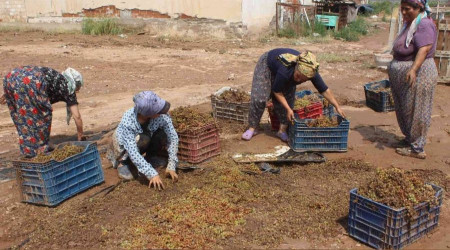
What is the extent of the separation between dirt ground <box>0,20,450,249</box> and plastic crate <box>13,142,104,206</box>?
0.11 meters

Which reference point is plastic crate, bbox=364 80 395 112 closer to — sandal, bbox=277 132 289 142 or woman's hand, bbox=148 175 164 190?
sandal, bbox=277 132 289 142

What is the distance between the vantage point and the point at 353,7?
23562mm

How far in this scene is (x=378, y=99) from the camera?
7.75 m

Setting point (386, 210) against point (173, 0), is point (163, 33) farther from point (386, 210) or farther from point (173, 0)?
point (386, 210)

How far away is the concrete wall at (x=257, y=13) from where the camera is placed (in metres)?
17.1

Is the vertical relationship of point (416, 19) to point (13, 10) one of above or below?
below

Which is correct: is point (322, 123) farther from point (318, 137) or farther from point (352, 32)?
point (352, 32)

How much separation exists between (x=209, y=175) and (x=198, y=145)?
1.60 ft

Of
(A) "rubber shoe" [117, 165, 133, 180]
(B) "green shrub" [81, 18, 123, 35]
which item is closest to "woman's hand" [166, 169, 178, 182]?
(A) "rubber shoe" [117, 165, 133, 180]

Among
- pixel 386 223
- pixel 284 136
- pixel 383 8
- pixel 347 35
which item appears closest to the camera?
pixel 386 223

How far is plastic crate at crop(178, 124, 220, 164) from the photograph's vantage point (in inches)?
205

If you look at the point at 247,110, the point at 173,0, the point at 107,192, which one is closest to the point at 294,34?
the point at 173,0

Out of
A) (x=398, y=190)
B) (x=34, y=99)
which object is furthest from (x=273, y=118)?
(x=34, y=99)

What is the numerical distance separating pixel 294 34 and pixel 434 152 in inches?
508
